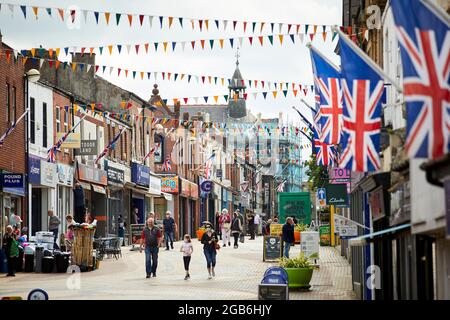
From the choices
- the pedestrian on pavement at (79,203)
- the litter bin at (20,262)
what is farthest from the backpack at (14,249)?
the pedestrian on pavement at (79,203)

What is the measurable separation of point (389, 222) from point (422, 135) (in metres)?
8.20

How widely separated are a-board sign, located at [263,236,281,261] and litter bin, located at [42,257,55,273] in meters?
9.04

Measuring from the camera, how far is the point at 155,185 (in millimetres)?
67812

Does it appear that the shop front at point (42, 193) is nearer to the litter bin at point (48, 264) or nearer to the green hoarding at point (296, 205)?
the litter bin at point (48, 264)

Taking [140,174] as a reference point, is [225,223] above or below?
below

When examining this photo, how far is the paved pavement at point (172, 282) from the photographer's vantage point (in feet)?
90.9

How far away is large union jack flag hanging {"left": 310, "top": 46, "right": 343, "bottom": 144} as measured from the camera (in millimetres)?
21078

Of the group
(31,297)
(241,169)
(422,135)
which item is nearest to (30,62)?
(31,297)

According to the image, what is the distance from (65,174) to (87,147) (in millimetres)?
1986

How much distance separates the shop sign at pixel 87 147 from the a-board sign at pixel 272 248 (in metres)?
11.3

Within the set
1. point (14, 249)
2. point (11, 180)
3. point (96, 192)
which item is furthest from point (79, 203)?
point (14, 249)

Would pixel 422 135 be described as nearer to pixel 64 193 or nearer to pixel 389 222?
pixel 389 222

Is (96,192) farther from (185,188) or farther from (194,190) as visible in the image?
(194,190)

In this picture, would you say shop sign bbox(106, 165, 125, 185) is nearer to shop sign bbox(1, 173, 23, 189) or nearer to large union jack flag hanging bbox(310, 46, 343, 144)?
shop sign bbox(1, 173, 23, 189)
